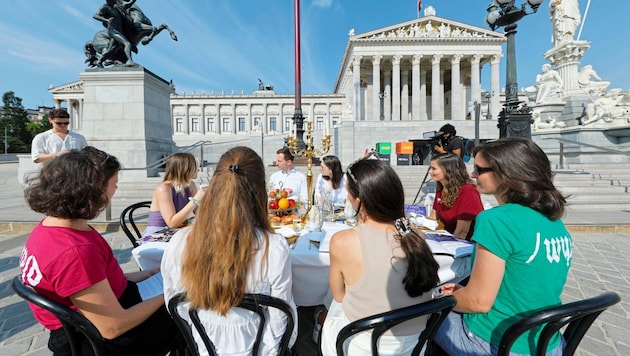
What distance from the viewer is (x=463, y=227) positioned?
2.78 metres

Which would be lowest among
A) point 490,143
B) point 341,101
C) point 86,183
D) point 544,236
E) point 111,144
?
point 544,236

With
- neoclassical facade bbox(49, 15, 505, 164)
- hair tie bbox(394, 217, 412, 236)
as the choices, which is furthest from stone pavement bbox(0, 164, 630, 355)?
neoclassical facade bbox(49, 15, 505, 164)

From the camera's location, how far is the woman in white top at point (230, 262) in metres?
1.33

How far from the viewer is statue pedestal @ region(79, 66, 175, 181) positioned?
9.09m

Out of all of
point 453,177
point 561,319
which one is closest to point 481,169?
point 561,319

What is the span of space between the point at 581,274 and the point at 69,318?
17.6 feet

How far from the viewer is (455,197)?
3.02 meters

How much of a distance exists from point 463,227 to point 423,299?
1.53m

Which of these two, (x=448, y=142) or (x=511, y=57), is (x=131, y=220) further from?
(x=511, y=57)

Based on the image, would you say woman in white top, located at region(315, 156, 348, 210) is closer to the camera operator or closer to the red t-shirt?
the red t-shirt

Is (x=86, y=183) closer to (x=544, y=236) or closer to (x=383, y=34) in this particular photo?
(x=544, y=236)

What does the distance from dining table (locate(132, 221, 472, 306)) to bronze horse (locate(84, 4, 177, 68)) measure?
9422 mm

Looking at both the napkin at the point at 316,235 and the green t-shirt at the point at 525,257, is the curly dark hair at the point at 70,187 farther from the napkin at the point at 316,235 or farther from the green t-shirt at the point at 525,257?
the green t-shirt at the point at 525,257

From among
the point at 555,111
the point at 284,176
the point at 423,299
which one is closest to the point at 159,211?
the point at 284,176
